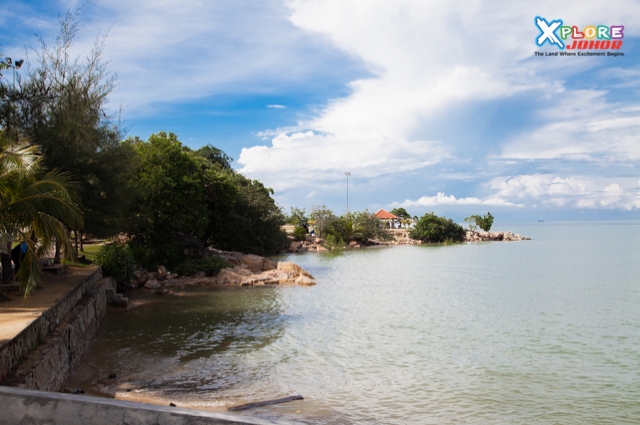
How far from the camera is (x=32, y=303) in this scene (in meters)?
11.0

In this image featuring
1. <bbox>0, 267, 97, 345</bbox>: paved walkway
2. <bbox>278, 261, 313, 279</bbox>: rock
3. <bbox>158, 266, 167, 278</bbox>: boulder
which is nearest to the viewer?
<bbox>0, 267, 97, 345</bbox>: paved walkway

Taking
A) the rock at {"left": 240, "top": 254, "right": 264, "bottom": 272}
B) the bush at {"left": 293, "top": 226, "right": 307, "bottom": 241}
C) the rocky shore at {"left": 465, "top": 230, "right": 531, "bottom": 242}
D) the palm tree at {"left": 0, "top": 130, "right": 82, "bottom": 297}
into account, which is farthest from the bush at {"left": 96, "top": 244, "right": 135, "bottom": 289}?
the rocky shore at {"left": 465, "top": 230, "right": 531, "bottom": 242}

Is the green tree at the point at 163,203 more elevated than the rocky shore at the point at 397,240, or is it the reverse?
the green tree at the point at 163,203

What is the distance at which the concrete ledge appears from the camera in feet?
11.9

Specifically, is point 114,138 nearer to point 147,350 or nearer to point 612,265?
point 147,350

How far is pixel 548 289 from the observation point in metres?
23.4

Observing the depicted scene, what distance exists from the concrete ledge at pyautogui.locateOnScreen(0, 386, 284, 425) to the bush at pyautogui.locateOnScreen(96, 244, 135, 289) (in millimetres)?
18271

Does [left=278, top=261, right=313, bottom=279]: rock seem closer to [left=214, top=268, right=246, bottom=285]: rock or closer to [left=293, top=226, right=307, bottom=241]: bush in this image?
[left=214, top=268, right=246, bottom=285]: rock

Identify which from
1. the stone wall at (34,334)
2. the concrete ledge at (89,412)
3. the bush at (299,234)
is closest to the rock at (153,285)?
the stone wall at (34,334)

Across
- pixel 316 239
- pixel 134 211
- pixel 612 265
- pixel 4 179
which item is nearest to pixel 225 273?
pixel 134 211

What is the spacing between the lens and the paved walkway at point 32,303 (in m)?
8.43

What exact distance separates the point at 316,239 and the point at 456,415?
47.2 m

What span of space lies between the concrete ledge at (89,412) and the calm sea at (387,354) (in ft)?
16.0

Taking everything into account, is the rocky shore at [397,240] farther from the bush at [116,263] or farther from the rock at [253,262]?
the bush at [116,263]
